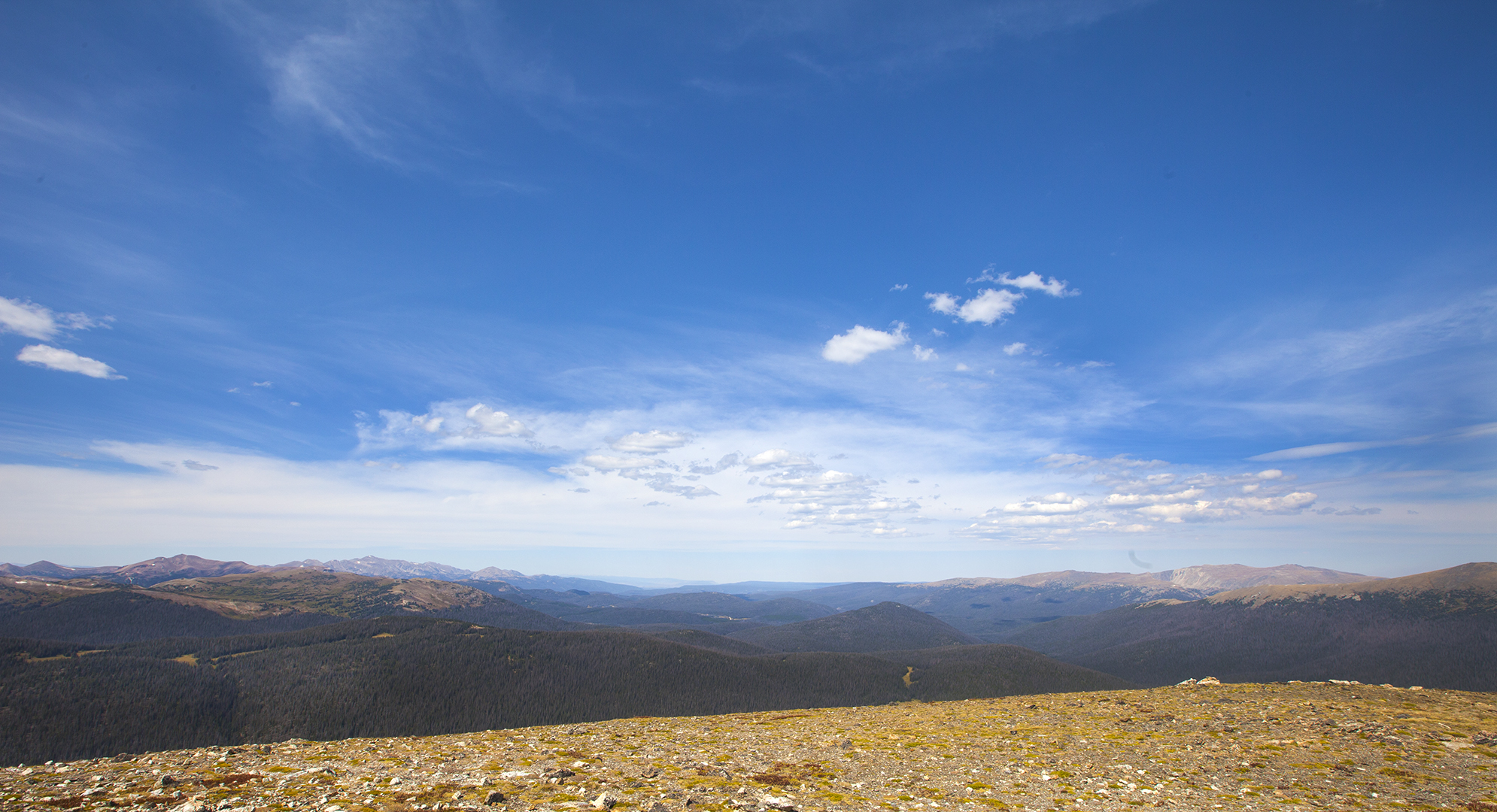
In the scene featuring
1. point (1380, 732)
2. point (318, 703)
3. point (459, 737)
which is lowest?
point (318, 703)

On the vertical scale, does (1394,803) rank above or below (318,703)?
above

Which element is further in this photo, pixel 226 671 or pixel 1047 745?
pixel 226 671

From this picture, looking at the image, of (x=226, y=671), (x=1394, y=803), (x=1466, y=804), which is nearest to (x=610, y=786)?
(x=1394, y=803)

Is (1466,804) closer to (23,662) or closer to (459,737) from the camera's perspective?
(459,737)

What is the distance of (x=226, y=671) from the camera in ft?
614

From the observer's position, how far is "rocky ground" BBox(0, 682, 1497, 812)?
51.0 feet

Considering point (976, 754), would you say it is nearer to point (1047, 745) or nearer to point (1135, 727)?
point (1047, 745)

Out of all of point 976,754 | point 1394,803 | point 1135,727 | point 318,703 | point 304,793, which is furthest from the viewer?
point 318,703

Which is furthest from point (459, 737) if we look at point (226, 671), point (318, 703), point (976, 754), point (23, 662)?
point (23, 662)

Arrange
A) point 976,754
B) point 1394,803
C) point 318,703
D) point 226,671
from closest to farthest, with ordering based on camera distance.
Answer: point 1394,803 → point 976,754 → point 318,703 → point 226,671

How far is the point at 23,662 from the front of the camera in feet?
560

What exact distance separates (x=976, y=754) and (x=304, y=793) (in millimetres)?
23615

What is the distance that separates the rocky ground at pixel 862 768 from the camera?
1553cm

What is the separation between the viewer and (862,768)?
20.5 m
